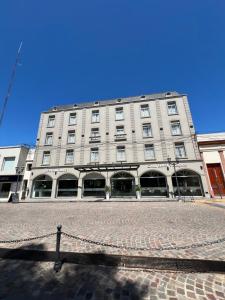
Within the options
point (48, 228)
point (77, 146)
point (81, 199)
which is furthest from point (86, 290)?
point (77, 146)

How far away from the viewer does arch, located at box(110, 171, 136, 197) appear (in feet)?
63.6

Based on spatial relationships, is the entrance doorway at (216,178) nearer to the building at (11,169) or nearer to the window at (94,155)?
the window at (94,155)

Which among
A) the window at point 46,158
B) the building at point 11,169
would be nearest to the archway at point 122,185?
the window at point 46,158

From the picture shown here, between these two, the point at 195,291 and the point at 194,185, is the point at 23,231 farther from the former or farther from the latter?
the point at 194,185

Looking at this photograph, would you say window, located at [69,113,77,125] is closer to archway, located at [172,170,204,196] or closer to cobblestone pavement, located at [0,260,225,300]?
archway, located at [172,170,204,196]

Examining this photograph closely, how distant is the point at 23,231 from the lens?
6414mm

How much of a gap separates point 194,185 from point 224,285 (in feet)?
56.1

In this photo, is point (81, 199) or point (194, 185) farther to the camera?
point (81, 199)

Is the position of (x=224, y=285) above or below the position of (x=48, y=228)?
below

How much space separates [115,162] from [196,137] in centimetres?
1108

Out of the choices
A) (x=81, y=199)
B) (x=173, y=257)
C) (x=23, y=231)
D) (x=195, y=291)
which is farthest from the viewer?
(x=81, y=199)

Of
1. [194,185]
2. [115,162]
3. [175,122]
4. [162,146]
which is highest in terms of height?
Result: [175,122]

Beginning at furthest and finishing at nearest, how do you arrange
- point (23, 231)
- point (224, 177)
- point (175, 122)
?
point (175, 122)
point (224, 177)
point (23, 231)

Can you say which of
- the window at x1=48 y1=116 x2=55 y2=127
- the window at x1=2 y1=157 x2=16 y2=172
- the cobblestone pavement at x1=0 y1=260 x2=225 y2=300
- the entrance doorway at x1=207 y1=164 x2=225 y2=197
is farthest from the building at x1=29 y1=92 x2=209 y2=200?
the cobblestone pavement at x1=0 y1=260 x2=225 y2=300
